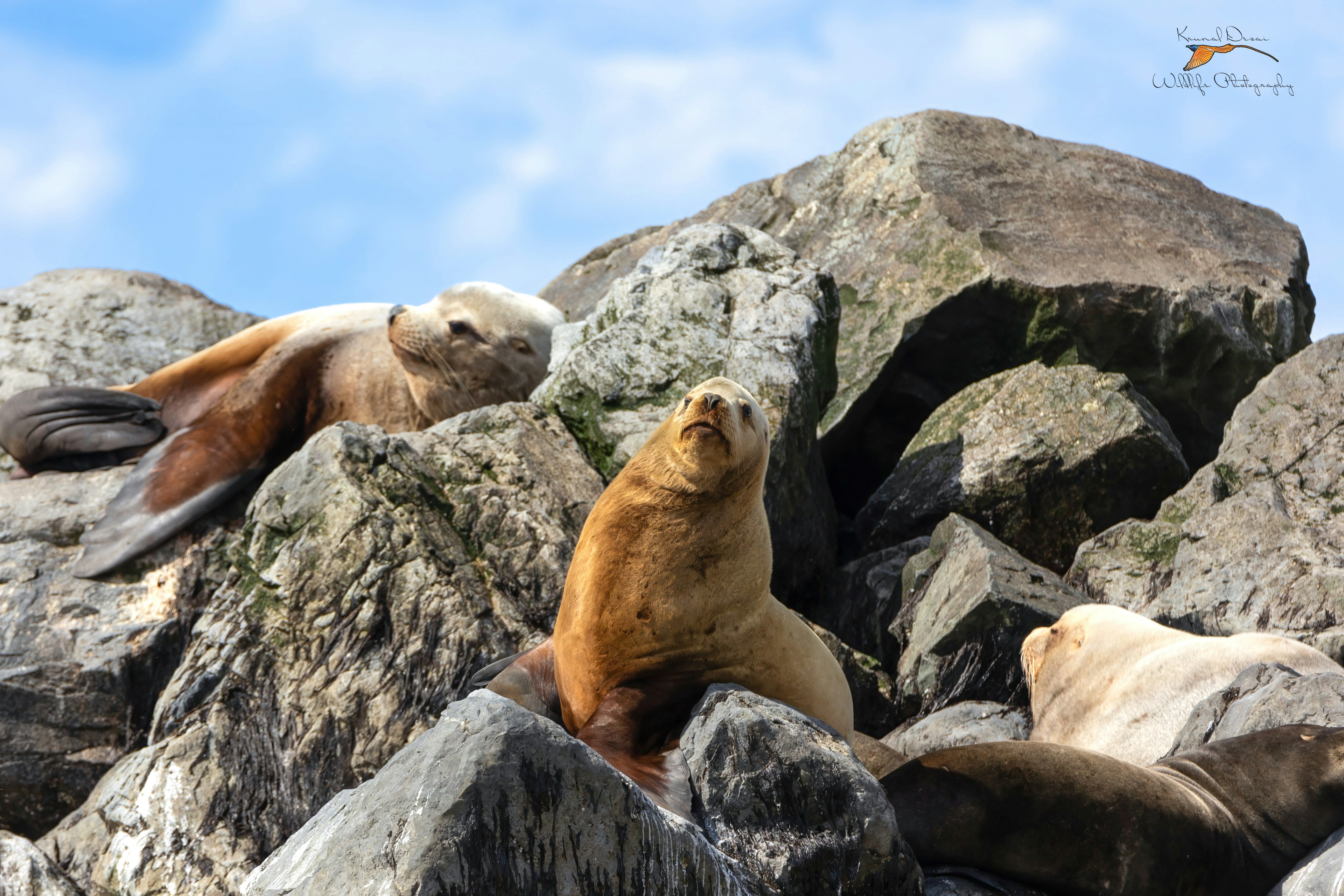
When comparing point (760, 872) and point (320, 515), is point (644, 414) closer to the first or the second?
point (320, 515)

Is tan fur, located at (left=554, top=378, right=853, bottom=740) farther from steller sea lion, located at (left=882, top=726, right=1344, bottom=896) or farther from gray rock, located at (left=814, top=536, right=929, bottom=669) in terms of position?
gray rock, located at (left=814, top=536, right=929, bottom=669)

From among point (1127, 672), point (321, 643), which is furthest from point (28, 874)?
point (1127, 672)

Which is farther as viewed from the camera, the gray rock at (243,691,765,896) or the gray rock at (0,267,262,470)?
the gray rock at (0,267,262,470)

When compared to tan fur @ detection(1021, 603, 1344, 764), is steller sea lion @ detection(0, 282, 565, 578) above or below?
above

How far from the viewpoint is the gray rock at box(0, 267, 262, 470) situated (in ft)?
34.3

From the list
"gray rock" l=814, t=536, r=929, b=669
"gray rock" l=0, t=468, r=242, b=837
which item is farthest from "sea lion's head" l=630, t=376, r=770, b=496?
"gray rock" l=0, t=468, r=242, b=837

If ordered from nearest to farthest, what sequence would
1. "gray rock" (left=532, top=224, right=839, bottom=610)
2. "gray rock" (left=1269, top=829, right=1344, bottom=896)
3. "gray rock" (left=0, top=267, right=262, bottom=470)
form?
"gray rock" (left=1269, top=829, right=1344, bottom=896), "gray rock" (left=532, top=224, right=839, bottom=610), "gray rock" (left=0, top=267, right=262, bottom=470)

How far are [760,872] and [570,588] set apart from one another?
57.1 inches

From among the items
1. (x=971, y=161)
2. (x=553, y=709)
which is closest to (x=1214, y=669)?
(x=553, y=709)

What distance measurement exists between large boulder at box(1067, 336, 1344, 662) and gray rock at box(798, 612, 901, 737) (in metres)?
1.36

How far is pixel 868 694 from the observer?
6.58 metres

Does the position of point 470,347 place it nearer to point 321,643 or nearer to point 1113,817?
point 321,643

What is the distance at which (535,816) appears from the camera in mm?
2803

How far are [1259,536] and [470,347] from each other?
4825 mm
